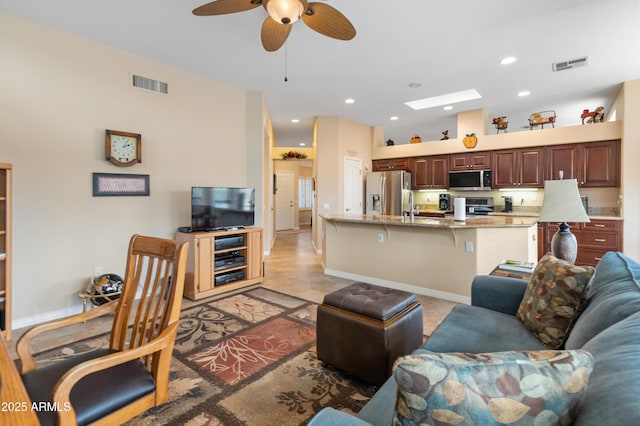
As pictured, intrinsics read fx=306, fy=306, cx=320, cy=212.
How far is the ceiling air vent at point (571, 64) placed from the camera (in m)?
3.82

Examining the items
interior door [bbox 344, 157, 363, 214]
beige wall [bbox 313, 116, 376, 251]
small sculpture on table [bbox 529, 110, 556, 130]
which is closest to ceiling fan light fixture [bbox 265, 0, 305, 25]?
beige wall [bbox 313, 116, 376, 251]

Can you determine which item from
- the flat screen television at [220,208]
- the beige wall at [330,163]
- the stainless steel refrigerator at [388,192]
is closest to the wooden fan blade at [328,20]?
the flat screen television at [220,208]

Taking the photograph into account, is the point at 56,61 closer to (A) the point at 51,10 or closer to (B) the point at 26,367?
(A) the point at 51,10

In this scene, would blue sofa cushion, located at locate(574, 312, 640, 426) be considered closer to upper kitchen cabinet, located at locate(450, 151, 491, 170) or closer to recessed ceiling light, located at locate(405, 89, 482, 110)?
recessed ceiling light, located at locate(405, 89, 482, 110)

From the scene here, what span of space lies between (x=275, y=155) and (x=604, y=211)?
22.5 ft

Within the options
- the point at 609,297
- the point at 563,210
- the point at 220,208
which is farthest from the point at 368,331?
the point at 220,208

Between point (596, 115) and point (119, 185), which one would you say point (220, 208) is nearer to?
point (119, 185)

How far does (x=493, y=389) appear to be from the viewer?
2.21ft

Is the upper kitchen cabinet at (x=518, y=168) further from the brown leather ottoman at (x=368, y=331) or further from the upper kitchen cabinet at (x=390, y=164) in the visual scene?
the brown leather ottoman at (x=368, y=331)

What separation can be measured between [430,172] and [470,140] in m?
1.05

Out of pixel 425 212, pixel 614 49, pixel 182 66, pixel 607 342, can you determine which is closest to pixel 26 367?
pixel 607 342

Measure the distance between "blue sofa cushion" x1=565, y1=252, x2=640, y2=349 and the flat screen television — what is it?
11.8ft

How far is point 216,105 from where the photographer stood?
14.9ft

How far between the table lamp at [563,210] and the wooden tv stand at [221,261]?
3.29 meters
